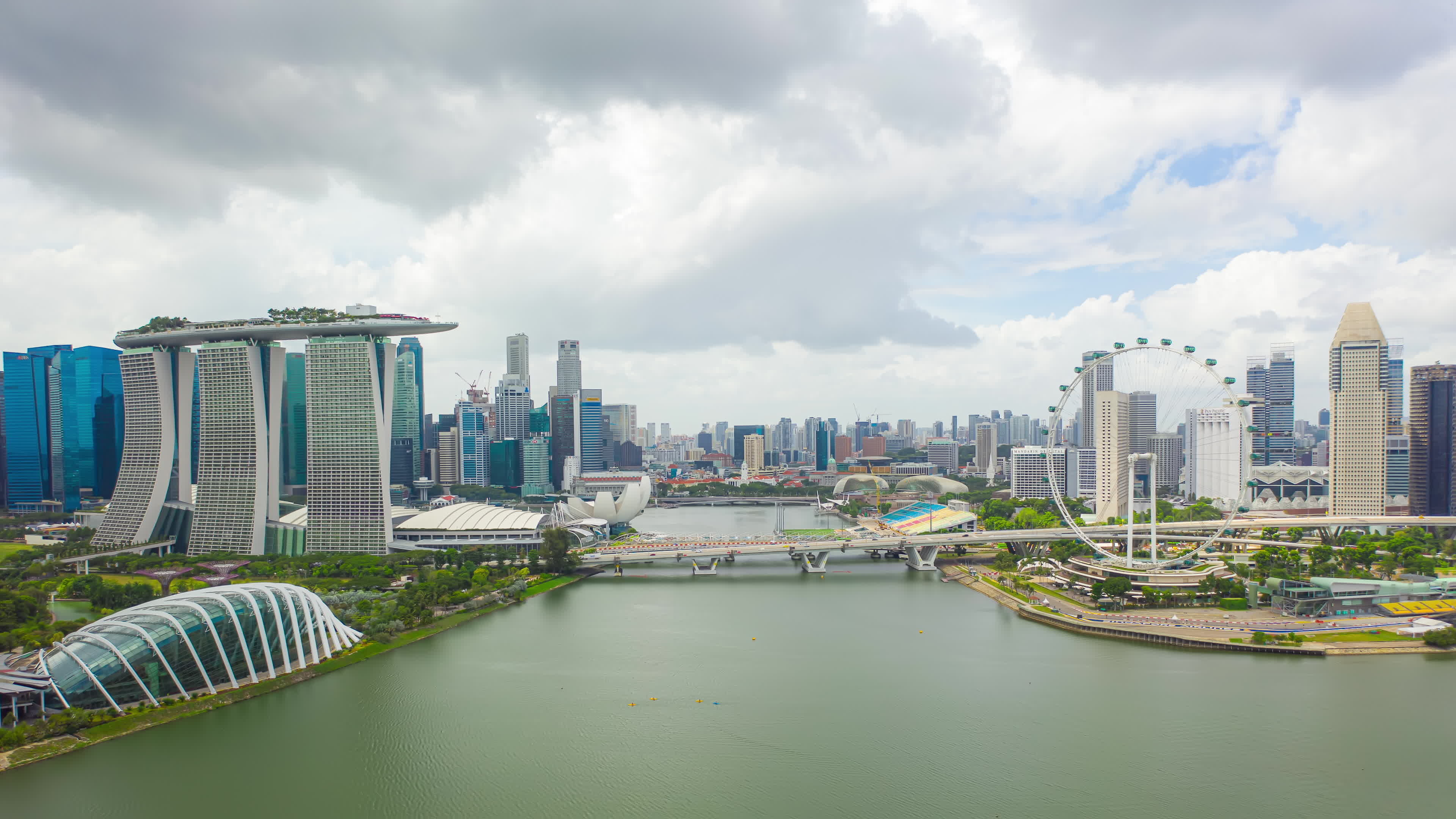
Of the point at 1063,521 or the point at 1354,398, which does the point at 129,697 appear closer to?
the point at 1063,521

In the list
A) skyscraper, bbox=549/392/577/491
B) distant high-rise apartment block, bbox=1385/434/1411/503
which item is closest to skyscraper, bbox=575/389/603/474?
skyscraper, bbox=549/392/577/491

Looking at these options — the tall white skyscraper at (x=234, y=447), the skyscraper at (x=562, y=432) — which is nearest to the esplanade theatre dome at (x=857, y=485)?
the skyscraper at (x=562, y=432)

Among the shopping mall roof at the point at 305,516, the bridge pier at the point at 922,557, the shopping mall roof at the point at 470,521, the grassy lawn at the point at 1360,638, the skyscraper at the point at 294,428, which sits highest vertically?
the skyscraper at the point at 294,428

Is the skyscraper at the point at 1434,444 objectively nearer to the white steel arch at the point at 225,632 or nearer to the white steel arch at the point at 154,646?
the white steel arch at the point at 225,632

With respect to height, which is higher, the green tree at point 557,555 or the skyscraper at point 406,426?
the skyscraper at point 406,426

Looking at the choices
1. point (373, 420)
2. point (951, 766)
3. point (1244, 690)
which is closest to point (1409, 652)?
point (1244, 690)

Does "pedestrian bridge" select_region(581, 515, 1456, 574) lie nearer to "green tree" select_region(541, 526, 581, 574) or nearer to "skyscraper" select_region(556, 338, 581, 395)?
"green tree" select_region(541, 526, 581, 574)

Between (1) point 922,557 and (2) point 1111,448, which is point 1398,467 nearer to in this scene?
(2) point 1111,448
